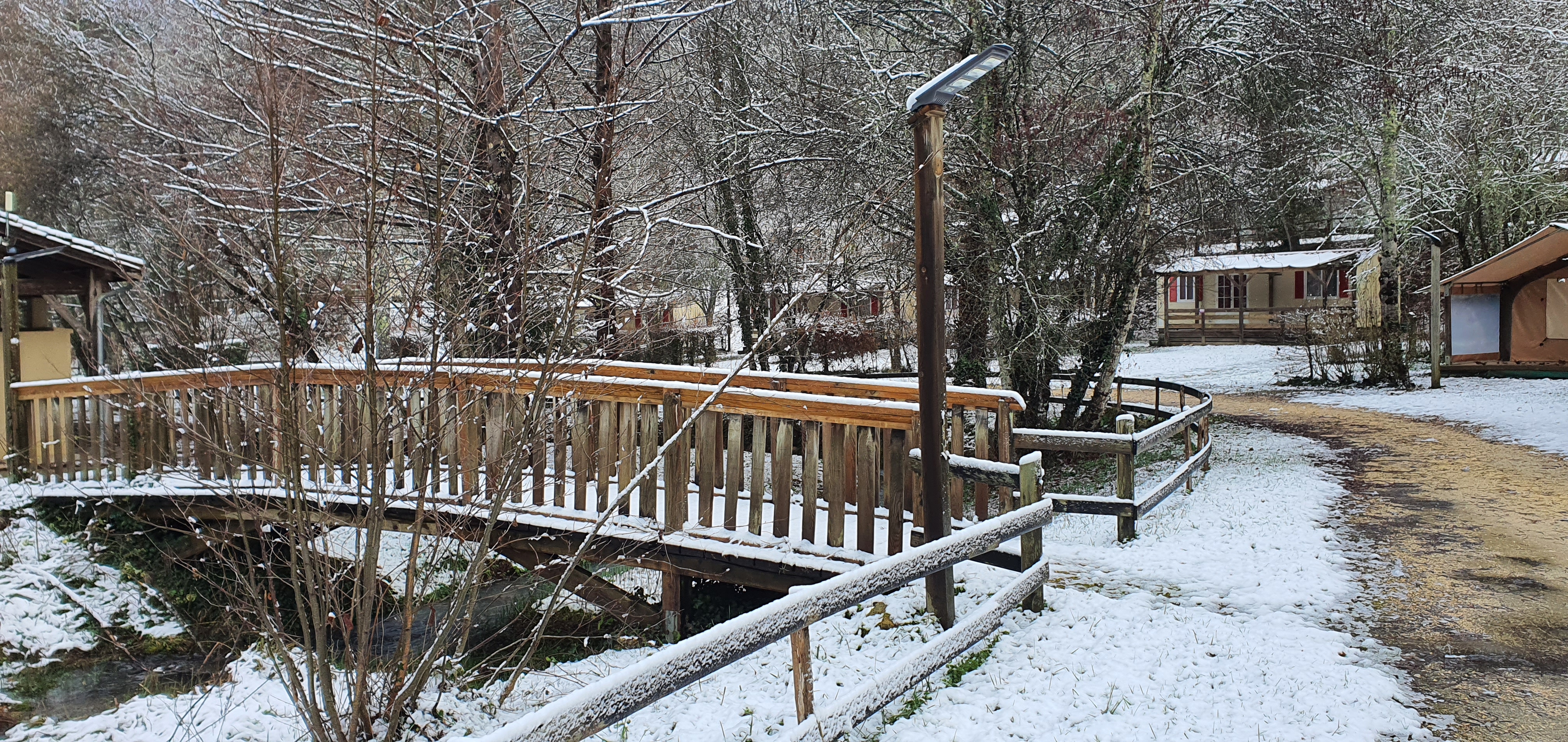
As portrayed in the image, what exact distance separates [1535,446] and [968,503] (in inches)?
268

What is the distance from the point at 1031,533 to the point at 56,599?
9537mm

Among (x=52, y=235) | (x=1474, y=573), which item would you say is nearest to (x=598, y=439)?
(x=1474, y=573)

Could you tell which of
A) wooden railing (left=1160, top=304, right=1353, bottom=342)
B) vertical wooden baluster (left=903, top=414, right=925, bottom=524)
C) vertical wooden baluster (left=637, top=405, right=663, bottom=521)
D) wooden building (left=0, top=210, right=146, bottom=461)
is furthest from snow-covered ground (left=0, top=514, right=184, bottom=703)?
wooden railing (left=1160, top=304, right=1353, bottom=342)

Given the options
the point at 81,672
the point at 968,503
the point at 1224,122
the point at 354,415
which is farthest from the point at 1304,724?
the point at 1224,122

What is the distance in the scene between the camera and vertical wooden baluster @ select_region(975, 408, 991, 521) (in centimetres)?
660

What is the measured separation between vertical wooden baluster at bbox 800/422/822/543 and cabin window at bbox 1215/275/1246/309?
34880 mm

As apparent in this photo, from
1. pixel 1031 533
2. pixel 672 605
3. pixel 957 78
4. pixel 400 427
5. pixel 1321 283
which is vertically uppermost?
pixel 1321 283

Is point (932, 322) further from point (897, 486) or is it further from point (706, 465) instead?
point (706, 465)

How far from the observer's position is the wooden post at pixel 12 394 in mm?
11148

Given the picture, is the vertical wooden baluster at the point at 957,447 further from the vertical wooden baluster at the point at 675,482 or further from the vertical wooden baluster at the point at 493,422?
the vertical wooden baluster at the point at 493,422

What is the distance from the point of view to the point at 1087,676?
489cm

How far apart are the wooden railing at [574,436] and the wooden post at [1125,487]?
4.94 ft

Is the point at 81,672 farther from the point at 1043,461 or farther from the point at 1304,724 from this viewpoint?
the point at 1043,461

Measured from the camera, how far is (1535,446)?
448 inches
